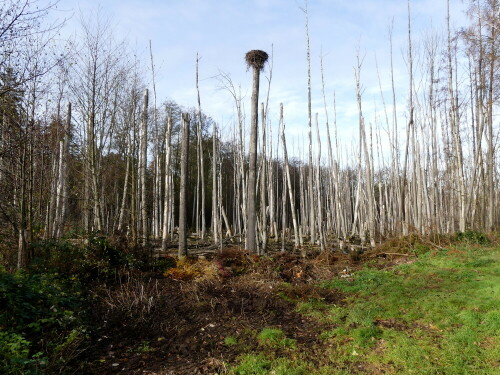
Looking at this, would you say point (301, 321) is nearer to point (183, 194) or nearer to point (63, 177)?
point (183, 194)

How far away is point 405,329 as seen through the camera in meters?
4.49

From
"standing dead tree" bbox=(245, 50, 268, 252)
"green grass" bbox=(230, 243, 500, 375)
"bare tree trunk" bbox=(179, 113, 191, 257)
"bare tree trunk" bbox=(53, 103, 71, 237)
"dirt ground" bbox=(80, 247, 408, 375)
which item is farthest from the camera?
"bare tree trunk" bbox=(53, 103, 71, 237)

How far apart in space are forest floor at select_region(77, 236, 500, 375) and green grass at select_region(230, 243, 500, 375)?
0.05 ft

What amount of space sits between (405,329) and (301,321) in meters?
1.37

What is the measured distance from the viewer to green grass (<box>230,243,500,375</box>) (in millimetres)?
3600

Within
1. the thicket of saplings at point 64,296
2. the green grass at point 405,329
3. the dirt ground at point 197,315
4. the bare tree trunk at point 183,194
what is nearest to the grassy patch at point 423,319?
the green grass at point 405,329

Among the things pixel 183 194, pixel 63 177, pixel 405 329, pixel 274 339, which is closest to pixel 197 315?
pixel 274 339

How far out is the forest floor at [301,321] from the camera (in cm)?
370

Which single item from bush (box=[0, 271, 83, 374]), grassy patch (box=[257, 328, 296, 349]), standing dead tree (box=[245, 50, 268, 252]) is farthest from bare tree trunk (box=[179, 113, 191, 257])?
grassy patch (box=[257, 328, 296, 349])

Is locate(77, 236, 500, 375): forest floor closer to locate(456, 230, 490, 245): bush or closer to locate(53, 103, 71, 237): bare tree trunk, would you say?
locate(456, 230, 490, 245): bush

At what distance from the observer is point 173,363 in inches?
149

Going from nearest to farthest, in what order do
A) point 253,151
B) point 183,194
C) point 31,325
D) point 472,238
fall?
point 31,325 → point 183,194 → point 253,151 → point 472,238

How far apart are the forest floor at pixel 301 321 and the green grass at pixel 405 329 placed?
0.01 meters

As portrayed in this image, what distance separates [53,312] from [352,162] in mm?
17209
